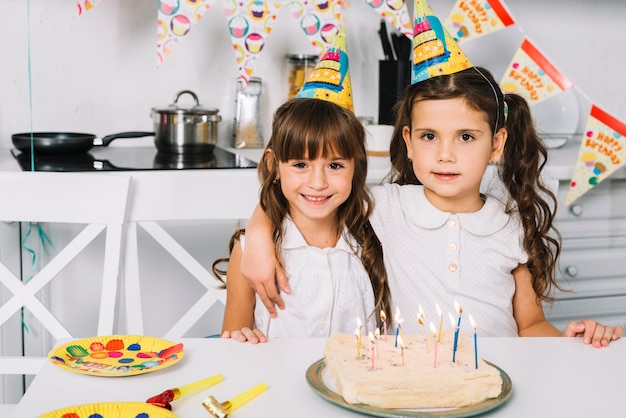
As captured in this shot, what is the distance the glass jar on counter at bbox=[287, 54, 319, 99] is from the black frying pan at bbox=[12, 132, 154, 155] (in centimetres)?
46

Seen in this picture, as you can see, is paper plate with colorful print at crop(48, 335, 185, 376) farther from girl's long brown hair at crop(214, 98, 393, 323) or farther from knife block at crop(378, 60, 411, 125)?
knife block at crop(378, 60, 411, 125)

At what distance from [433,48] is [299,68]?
95 centimetres

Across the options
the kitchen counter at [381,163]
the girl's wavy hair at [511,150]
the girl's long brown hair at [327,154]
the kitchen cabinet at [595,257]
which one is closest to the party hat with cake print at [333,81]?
the girl's long brown hair at [327,154]

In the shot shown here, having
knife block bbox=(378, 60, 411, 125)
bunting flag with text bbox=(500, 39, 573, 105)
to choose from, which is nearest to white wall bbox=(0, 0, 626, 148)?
knife block bbox=(378, 60, 411, 125)

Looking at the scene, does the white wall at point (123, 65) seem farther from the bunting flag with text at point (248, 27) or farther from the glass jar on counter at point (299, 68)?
the bunting flag with text at point (248, 27)

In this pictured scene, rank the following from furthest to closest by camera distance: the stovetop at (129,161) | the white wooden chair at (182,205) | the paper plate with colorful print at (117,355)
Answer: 1. the stovetop at (129,161)
2. the white wooden chair at (182,205)
3. the paper plate with colorful print at (117,355)

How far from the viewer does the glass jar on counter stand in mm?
2350

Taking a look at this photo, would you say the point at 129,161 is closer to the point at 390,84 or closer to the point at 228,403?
the point at 390,84

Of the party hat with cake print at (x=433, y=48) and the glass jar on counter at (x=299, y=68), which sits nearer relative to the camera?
the party hat with cake print at (x=433, y=48)

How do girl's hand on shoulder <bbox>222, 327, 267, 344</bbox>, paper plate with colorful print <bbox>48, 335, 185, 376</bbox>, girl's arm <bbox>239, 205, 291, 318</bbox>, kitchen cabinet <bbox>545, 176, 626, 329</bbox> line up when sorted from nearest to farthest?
paper plate with colorful print <bbox>48, 335, 185, 376</bbox> < girl's hand on shoulder <bbox>222, 327, 267, 344</bbox> < girl's arm <bbox>239, 205, 291, 318</bbox> < kitchen cabinet <bbox>545, 176, 626, 329</bbox>

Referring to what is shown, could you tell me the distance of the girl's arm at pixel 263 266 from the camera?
1.40 meters

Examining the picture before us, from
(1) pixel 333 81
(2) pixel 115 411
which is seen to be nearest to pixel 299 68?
(1) pixel 333 81

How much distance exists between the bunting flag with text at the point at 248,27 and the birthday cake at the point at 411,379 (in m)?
1.22

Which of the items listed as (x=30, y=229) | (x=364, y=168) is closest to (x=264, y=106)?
(x=30, y=229)
